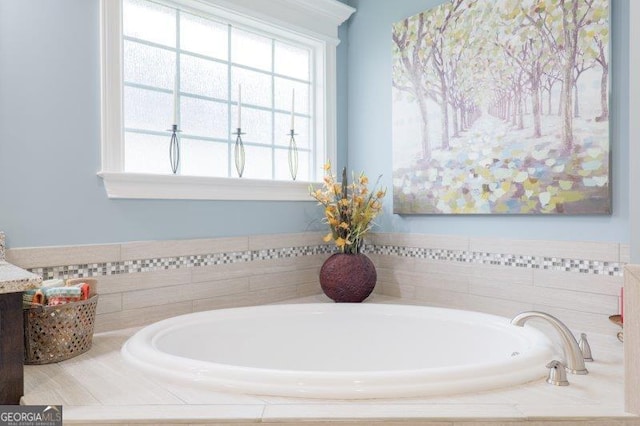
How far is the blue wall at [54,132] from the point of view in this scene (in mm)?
1760

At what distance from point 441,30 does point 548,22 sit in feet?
1.88

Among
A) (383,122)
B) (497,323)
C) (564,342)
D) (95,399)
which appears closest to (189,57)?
(383,122)

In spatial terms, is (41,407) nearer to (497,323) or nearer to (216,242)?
(216,242)

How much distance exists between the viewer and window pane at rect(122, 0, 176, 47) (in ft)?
7.16

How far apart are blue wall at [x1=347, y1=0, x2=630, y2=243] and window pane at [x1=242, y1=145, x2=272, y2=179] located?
1.93ft

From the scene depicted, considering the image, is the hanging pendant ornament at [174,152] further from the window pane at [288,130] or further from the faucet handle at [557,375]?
the faucet handle at [557,375]

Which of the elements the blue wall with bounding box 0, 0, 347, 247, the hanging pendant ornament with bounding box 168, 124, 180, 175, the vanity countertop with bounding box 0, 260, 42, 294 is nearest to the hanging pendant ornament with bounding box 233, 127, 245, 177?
the hanging pendant ornament with bounding box 168, 124, 180, 175

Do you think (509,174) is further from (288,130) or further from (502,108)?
(288,130)

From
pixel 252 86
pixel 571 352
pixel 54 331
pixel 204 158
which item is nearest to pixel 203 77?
pixel 252 86

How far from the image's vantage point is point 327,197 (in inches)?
104

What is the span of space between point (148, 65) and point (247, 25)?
2.11 feet

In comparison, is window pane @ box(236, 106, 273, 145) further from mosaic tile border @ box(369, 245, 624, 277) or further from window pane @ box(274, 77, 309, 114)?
mosaic tile border @ box(369, 245, 624, 277)

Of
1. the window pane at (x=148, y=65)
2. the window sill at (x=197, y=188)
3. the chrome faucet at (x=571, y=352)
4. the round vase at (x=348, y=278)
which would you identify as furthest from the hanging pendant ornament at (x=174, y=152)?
the chrome faucet at (x=571, y=352)

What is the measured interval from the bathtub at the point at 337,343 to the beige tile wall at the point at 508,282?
13.7 inches
